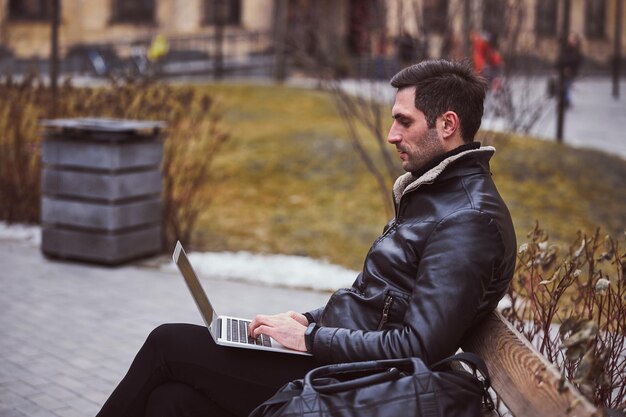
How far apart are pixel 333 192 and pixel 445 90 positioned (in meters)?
9.72

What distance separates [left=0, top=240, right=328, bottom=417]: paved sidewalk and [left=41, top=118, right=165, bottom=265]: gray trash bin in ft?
0.67

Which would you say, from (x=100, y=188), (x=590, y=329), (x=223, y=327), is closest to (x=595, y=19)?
(x=100, y=188)

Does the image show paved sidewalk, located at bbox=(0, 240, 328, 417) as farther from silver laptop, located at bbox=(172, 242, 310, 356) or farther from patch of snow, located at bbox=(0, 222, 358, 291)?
silver laptop, located at bbox=(172, 242, 310, 356)

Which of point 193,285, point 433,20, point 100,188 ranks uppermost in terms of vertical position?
point 433,20

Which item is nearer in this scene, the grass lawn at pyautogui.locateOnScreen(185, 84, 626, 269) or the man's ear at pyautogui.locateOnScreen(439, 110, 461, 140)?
the man's ear at pyautogui.locateOnScreen(439, 110, 461, 140)

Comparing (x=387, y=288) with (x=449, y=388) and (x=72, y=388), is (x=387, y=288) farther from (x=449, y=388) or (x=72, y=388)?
(x=72, y=388)

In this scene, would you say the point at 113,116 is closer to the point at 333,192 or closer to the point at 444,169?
the point at 333,192

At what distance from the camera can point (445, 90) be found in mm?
3199

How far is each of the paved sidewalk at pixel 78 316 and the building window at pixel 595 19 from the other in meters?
38.8

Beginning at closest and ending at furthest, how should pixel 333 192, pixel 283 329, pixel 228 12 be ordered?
pixel 283 329 → pixel 333 192 → pixel 228 12

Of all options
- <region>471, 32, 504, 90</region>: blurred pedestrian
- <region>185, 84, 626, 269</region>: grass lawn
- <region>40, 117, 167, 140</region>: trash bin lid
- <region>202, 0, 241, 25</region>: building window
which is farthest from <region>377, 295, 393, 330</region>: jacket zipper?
<region>202, 0, 241, 25</region>: building window

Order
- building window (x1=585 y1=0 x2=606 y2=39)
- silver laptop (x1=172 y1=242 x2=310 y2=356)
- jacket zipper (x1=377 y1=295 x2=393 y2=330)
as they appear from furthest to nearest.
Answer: building window (x1=585 y1=0 x2=606 y2=39) < silver laptop (x1=172 y1=242 x2=310 y2=356) < jacket zipper (x1=377 y1=295 x2=393 y2=330)

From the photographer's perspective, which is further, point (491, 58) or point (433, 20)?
point (491, 58)

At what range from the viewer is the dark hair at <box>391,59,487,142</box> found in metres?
3.20
